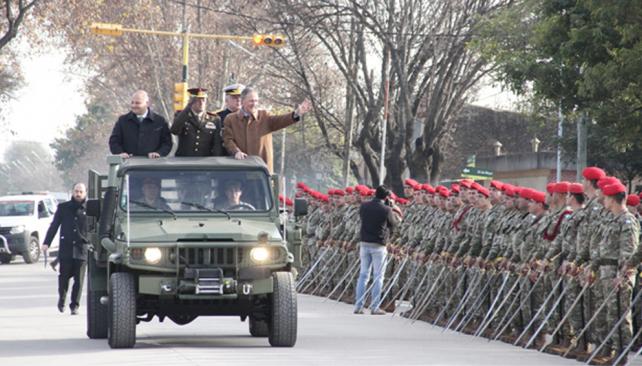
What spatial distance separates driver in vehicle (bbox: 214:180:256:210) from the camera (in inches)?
679

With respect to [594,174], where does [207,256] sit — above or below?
below

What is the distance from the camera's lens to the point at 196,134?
1819 cm

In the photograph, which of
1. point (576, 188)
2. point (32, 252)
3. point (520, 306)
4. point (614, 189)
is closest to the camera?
point (614, 189)

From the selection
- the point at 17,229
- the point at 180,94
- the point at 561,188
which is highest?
the point at 180,94

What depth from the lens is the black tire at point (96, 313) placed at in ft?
58.3

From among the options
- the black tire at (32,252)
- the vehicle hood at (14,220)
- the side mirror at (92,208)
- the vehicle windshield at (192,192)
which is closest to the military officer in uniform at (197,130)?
the vehicle windshield at (192,192)

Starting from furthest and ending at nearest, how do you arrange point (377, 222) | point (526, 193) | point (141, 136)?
point (377, 222) → point (526, 193) → point (141, 136)

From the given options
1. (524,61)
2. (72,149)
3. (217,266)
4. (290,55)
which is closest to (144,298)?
(217,266)

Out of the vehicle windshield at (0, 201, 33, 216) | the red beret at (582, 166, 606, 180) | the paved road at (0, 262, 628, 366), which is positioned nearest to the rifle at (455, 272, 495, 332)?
the paved road at (0, 262, 628, 366)

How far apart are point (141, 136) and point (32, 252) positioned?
26.4 m

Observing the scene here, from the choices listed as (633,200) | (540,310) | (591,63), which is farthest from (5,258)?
(633,200)

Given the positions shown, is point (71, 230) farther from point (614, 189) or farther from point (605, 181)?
point (614, 189)

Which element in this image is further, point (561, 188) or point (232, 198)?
point (561, 188)

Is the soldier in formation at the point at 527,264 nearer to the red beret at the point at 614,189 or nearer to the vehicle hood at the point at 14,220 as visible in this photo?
the red beret at the point at 614,189
